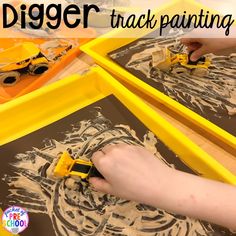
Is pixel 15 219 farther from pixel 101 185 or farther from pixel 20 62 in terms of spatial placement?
pixel 20 62

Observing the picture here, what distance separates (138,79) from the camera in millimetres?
832

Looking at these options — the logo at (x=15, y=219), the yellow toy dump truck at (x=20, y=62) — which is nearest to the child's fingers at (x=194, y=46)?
the yellow toy dump truck at (x=20, y=62)

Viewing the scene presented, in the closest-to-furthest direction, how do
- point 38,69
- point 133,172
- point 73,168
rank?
point 133,172, point 73,168, point 38,69

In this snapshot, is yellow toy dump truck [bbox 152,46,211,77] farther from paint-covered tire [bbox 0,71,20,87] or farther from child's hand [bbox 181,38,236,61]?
paint-covered tire [bbox 0,71,20,87]

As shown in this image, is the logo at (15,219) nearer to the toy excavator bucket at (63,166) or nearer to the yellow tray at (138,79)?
the toy excavator bucket at (63,166)

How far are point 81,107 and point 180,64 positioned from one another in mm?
269

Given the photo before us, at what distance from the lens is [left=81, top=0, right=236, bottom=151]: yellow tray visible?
0.71 meters

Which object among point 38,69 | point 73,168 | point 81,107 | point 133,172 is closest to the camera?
point 133,172

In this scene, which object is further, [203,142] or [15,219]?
[203,142]

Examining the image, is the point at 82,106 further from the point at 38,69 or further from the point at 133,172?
the point at 133,172

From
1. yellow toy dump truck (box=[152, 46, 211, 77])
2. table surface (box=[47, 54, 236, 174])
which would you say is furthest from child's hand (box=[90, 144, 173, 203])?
yellow toy dump truck (box=[152, 46, 211, 77])

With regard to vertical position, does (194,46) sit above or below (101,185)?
above

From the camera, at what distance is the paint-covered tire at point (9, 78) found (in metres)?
0.87

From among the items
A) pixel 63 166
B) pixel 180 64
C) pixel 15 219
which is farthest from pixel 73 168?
pixel 180 64
